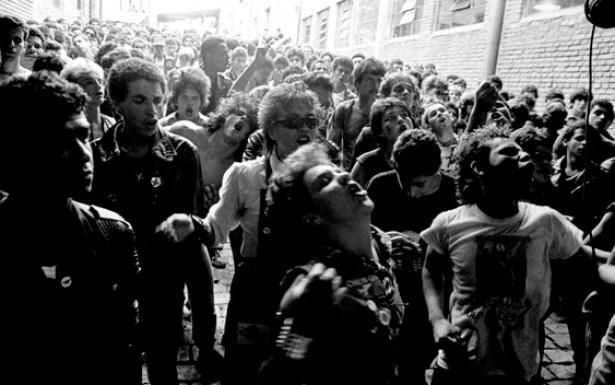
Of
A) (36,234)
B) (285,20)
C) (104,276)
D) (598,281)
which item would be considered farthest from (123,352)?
(285,20)

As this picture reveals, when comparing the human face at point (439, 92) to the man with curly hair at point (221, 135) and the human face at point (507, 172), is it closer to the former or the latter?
the man with curly hair at point (221, 135)

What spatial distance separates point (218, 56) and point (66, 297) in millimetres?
4826

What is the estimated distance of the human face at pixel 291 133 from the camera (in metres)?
2.99

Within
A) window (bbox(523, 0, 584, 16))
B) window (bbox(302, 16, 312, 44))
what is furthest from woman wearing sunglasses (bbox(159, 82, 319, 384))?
window (bbox(302, 16, 312, 44))

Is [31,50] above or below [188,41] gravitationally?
below

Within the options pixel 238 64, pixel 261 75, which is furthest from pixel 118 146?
pixel 238 64

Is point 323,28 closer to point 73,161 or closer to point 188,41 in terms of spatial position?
point 188,41

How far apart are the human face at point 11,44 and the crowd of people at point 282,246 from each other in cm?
144

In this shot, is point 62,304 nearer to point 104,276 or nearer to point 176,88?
point 104,276

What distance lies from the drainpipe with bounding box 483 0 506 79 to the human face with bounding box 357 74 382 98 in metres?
7.39

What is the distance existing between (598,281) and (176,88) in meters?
3.60

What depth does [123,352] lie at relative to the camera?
200cm

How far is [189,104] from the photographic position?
14.9ft

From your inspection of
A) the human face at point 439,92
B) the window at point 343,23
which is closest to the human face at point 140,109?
the human face at point 439,92
